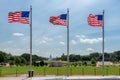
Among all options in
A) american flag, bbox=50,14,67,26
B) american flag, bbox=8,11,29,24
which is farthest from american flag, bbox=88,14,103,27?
american flag, bbox=8,11,29,24

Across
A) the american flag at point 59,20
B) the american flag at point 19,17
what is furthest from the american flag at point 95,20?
the american flag at point 19,17

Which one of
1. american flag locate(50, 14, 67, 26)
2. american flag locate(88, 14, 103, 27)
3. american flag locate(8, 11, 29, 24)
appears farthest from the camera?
american flag locate(88, 14, 103, 27)

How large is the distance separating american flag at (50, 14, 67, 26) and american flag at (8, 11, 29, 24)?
111 inches

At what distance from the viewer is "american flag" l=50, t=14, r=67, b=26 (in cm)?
3598

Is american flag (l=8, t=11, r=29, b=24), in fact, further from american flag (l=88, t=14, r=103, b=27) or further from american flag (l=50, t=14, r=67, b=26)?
american flag (l=88, t=14, r=103, b=27)

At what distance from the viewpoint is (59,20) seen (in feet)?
120

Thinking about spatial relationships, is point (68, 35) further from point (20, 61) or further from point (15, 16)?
point (20, 61)

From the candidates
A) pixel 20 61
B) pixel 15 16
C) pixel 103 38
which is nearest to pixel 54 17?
pixel 15 16

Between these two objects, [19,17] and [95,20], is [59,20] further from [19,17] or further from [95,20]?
[19,17]

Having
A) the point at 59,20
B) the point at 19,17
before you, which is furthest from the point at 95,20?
the point at 19,17

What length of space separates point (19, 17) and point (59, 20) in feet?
14.6

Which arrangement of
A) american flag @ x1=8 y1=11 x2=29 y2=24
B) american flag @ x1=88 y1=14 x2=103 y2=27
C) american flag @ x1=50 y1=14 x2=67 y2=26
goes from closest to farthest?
american flag @ x1=8 y1=11 x2=29 y2=24 → american flag @ x1=50 y1=14 x2=67 y2=26 → american flag @ x1=88 y1=14 x2=103 y2=27

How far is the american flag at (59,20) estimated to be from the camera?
36.0 m

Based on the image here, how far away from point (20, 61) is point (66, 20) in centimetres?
14718
